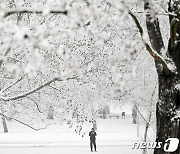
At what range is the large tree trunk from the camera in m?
6.89

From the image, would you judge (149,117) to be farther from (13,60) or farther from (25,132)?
(25,132)

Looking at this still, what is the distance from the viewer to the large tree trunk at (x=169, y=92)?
689cm

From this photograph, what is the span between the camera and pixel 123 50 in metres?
6.05

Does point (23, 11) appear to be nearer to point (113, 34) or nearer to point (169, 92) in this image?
point (169, 92)

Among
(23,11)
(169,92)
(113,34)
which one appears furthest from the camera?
(113,34)

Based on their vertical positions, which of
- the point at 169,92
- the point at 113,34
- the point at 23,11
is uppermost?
the point at 113,34

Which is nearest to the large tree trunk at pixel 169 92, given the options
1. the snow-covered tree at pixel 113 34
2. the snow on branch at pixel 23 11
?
the snow-covered tree at pixel 113 34

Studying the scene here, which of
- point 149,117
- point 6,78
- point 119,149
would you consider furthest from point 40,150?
point 6,78

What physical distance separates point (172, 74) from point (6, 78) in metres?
6.98

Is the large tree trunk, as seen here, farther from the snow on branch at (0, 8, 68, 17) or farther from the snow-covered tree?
the snow on branch at (0, 8, 68, 17)

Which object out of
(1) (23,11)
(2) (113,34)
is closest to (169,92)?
(1) (23,11)

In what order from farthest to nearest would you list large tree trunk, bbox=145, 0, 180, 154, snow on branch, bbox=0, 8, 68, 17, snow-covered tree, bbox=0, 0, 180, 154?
large tree trunk, bbox=145, 0, 180, 154
snow-covered tree, bbox=0, 0, 180, 154
snow on branch, bbox=0, 8, 68, 17

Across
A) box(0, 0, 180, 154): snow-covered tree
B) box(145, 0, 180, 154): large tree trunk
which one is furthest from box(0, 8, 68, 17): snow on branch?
box(145, 0, 180, 154): large tree trunk

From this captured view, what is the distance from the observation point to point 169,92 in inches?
273
